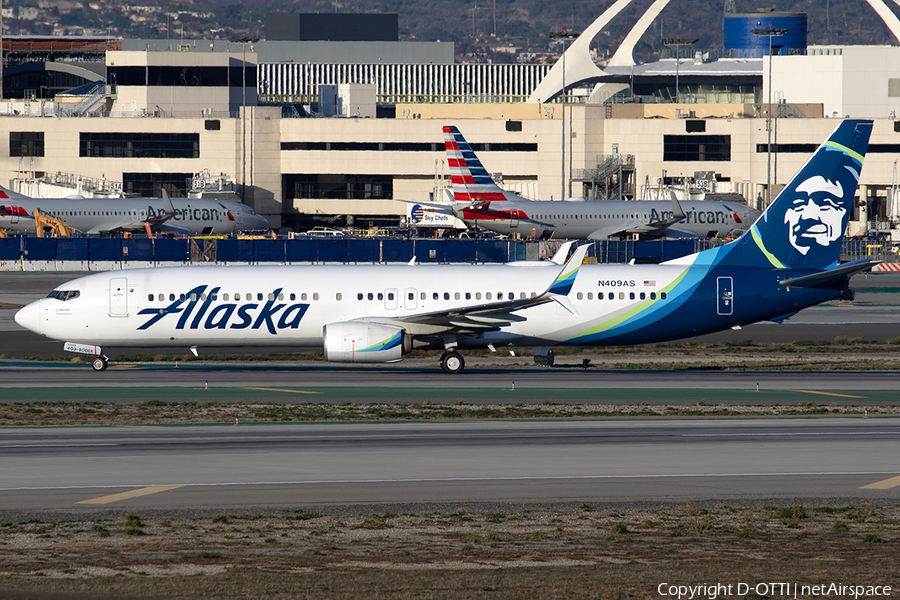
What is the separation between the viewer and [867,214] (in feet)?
419

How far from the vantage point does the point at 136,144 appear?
131375 millimetres

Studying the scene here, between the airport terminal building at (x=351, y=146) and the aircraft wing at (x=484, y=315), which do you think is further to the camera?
the airport terminal building at (x=351, y=146)

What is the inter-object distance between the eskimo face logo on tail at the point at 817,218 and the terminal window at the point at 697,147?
91753 mm

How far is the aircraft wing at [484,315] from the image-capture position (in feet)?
127

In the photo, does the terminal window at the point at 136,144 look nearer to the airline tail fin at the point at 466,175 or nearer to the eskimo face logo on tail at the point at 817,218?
the airline tail fin at the point at 466,175

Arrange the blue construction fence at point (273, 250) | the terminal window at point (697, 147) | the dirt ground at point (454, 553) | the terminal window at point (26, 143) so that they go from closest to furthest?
the dirt ground at point (454, 553) < the blue construction fence at point (273, 250) < the terminal window at point (697, 147) < the terminal window at point (26, 143)

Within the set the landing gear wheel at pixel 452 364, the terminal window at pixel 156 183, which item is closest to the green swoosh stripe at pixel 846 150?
the landing gear wheel at pixel 452 364

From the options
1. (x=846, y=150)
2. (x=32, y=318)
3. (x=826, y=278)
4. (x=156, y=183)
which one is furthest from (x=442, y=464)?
(x=156, y=183)

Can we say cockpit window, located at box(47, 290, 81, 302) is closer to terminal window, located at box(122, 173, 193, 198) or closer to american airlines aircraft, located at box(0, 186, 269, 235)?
american airlines aircraft, located at box(0, 186, 269, 235)

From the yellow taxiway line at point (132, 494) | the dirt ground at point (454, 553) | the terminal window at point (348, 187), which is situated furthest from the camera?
the terminal window at point (348, 187)

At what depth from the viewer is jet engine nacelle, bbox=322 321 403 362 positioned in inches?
1502

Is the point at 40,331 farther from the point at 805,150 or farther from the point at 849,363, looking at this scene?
the point at 805,150

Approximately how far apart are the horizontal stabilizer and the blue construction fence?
141ft

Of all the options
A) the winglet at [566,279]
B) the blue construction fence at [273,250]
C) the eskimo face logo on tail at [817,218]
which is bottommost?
the winglet at [566,279]
